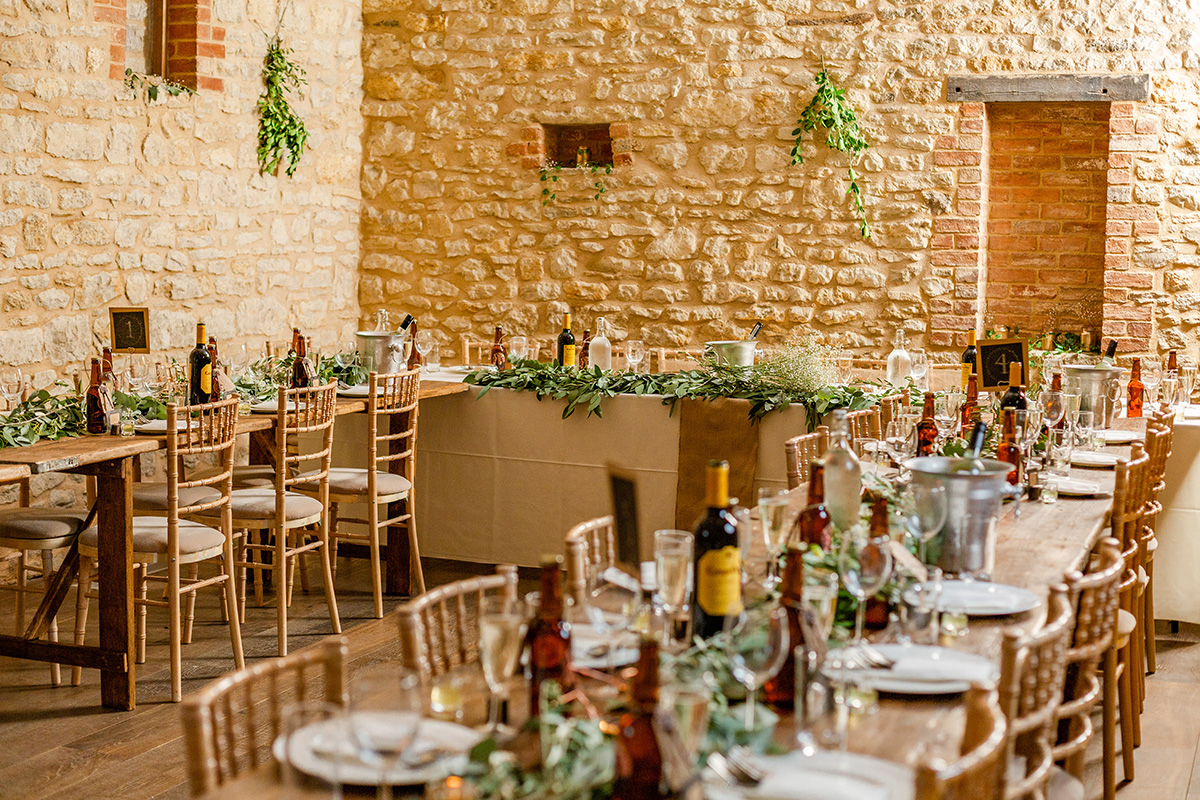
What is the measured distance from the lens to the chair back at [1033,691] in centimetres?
172

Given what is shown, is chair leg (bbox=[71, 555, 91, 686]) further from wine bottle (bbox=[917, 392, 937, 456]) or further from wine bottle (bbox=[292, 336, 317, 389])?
wine bottle (bbox=[917, 392, 937, 456])

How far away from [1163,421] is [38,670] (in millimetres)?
3925

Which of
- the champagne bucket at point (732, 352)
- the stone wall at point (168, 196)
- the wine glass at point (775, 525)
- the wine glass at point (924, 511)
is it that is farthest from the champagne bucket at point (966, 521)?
the stone wall at point (168, 196)

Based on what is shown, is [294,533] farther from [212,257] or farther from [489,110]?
[489,110]

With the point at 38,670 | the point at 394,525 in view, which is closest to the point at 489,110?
the point at 394,525

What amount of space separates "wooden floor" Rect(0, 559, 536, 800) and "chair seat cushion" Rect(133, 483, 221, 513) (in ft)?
1.81

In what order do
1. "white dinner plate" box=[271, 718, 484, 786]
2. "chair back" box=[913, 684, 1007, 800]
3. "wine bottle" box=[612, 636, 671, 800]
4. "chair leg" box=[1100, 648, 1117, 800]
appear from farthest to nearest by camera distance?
Answer: 1. "chair leg" box=[1100, 648, 1117, 800]
2. "white dinner plate" box=[271, 718, 484, 786]
3. "wine bottle" box=[612, 636, 671, 800]
4. "chair back" box=[913, 684, 1007, 800]

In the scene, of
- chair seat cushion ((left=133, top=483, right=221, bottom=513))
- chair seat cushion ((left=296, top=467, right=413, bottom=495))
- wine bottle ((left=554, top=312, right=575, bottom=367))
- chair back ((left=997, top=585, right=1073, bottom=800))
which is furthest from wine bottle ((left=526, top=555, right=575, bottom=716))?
wine bottle ((left=554, top=312, right=575, bottom=367))

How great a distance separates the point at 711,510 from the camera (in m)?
2.04

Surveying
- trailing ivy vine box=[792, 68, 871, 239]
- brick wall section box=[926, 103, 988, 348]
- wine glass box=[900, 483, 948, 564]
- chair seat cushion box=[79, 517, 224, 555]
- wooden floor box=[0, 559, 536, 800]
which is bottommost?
wooden floor box=[0, 559, 536, 800]

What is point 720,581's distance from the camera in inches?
77.9

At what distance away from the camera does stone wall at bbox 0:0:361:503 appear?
5.63 metres

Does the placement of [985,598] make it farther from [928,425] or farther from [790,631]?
[928,425]

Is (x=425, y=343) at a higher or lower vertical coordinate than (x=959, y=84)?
lower
